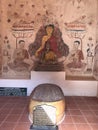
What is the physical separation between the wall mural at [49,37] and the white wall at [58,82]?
33 cm

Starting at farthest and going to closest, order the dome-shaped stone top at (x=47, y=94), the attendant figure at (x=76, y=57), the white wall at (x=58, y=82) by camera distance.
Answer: the attendant figure at (x=76, y=57) → the white wall at (x=58, y=82) → the dome-shaped stone top at (x=47, y=94)

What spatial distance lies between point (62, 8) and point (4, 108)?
3.18 metres

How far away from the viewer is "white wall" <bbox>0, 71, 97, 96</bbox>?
5207mm

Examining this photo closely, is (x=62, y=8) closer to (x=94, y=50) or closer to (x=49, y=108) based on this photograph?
(x=94, y=50)

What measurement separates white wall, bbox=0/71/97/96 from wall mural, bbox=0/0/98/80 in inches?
13.1

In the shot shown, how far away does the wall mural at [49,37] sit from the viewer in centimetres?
559

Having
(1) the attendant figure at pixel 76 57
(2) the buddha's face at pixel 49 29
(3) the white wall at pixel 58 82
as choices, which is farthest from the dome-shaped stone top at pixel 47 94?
(2) the buddha's face at pixel 49 29

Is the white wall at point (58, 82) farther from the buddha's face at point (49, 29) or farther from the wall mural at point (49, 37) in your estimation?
the buddha's face at point (49, 29)

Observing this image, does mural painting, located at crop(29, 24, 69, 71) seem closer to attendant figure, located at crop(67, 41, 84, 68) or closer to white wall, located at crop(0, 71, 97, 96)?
attendant figure, located at crop(67, 41, 84, 68)

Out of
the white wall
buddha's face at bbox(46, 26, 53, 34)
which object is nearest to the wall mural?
buddha's face at bbox(46, 26, 53, 34)

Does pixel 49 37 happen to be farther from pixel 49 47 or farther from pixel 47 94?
pixel 47 94

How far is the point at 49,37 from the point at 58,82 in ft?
4.40

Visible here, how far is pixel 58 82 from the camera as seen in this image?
5266 mm

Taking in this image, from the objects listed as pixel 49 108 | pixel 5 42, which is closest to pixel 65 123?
pixel 49 108
